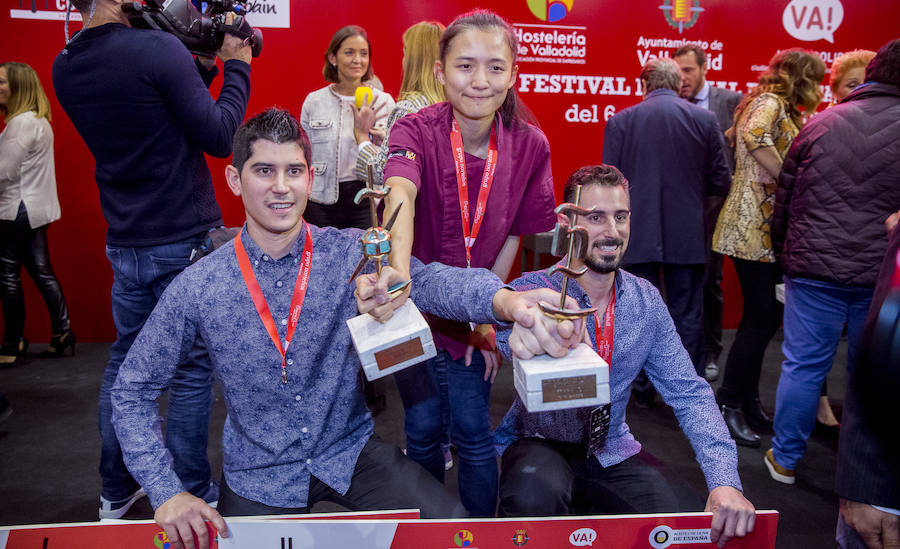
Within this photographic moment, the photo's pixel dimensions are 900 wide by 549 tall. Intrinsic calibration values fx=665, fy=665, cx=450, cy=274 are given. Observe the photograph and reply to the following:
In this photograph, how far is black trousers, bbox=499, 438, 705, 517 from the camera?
5.34ft

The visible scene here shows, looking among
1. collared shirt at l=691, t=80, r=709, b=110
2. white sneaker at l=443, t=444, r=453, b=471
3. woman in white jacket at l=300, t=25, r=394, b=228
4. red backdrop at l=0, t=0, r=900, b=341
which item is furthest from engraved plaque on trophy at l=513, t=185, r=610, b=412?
red backdrop at l=0, t=0, r=900, b=341

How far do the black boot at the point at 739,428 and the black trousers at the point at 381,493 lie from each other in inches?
83.1

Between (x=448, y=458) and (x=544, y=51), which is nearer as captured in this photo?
(x=448, y=458)

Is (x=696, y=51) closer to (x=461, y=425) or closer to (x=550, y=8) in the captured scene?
(x=550, y=8)

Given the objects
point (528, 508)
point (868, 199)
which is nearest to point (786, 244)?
point (868, 199)

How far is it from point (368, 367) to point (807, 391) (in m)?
2.29

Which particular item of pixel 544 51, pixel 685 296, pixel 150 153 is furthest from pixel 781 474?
pixel 544 51

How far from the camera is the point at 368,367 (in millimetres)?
1099

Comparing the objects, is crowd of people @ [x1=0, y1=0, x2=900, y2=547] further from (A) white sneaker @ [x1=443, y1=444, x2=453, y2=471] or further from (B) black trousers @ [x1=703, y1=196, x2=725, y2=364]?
(B) black trousers @ [x1=703, y1=196, x2=725, y2=364]

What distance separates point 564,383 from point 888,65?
2.17 metres

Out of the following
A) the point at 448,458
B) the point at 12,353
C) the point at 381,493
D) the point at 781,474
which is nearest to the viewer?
the point at 381,493

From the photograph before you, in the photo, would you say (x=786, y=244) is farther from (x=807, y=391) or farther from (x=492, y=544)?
(x=492, y=544)

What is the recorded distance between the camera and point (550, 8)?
4.84 meters

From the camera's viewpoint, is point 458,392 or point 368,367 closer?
point 368,367
